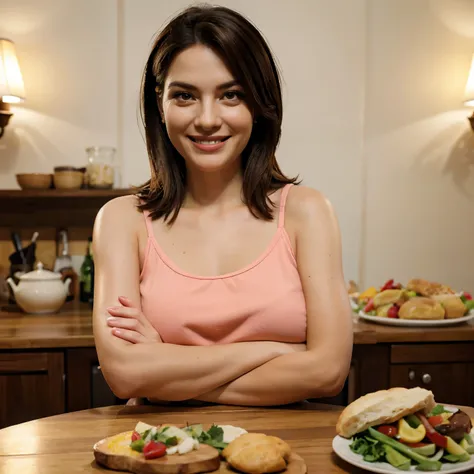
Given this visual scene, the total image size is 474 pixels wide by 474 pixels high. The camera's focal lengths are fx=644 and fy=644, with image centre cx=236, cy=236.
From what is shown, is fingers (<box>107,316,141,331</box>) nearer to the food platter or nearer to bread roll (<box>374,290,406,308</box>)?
the food platter

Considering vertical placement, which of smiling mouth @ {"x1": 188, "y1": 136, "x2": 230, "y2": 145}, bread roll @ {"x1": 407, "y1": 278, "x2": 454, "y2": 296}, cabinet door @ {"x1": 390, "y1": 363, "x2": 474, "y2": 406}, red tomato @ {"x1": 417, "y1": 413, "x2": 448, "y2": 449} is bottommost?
cabinet door @ {"x1": 390, "y1": 363, "x2": 474, "y2": 406}

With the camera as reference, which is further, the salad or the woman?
the woman

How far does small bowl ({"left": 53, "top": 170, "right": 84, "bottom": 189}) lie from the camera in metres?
2.97

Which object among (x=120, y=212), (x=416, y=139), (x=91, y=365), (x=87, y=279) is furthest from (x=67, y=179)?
(x=416, y=139)

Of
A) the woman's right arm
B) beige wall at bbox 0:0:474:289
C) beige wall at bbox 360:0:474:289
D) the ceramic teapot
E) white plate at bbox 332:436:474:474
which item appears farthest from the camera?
beige wall at bbox 360:0:474:289

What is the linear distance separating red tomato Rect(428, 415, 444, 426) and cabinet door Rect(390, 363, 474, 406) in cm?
157

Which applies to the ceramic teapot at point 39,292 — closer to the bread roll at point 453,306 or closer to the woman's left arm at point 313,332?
the woman's left arm at point 313,332

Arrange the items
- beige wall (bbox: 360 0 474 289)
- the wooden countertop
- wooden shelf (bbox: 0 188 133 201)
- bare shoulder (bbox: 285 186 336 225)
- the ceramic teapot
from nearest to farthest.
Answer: bare shoulder (bbox: 285 186 336 225)
the wooden countertop
the ceramic teapot
wooden shelf (bbox: 0 188 133 201)
beige wall (bbox: 360 0 474 289)

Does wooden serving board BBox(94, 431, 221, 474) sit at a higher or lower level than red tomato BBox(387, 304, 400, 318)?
higher

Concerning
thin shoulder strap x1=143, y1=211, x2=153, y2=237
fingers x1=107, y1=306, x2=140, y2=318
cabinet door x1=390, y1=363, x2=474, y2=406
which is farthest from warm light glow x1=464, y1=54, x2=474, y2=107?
fingers x1=107, y1=306, x2=140, y2=318

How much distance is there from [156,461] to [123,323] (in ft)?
1.84

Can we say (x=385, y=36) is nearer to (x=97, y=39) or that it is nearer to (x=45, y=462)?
(x=97, y=39)

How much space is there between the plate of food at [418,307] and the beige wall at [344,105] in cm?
65

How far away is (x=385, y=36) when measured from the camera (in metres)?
3.31
